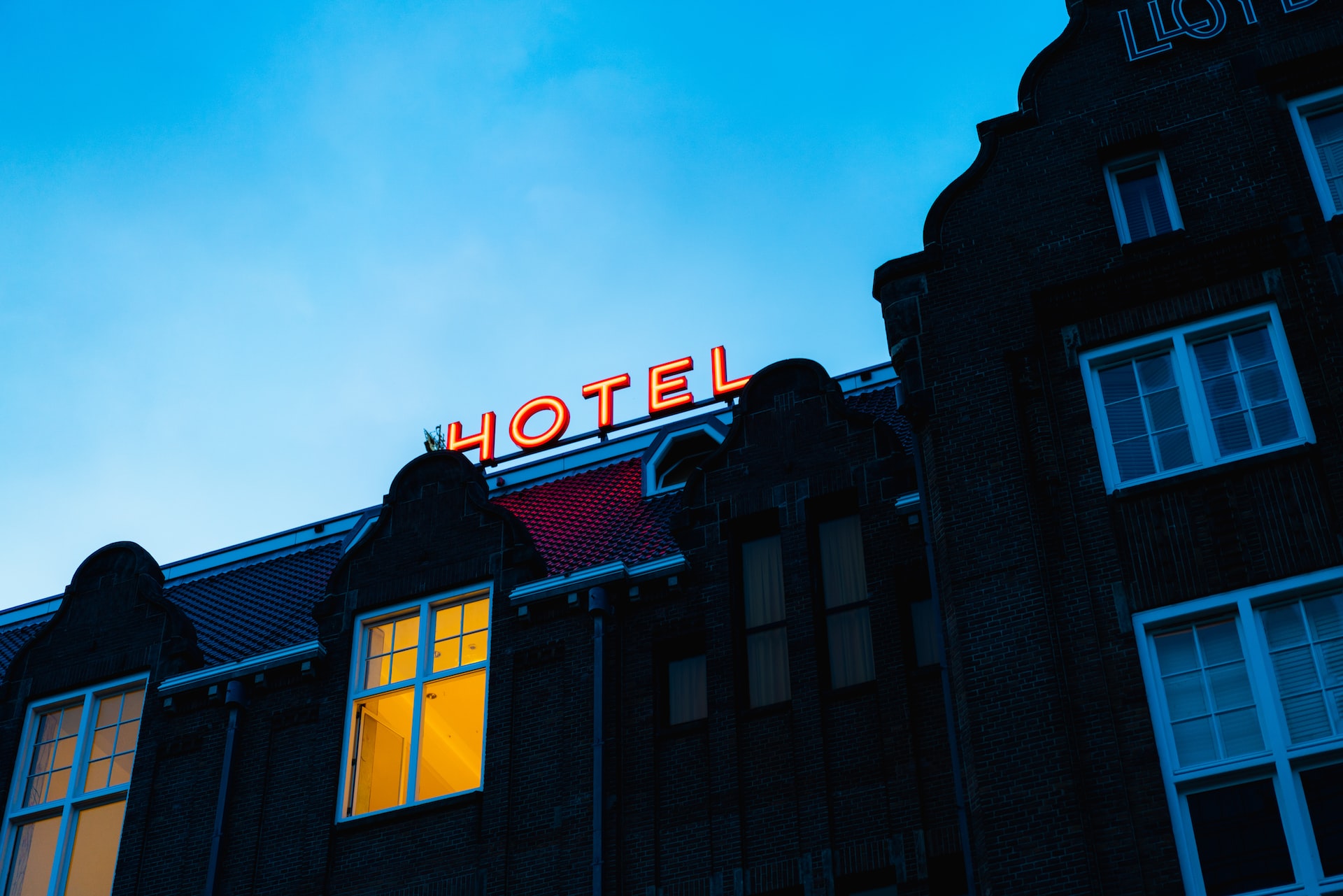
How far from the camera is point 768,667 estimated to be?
1989cm

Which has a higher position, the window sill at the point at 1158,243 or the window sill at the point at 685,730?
the window sill at the point at 1158,243

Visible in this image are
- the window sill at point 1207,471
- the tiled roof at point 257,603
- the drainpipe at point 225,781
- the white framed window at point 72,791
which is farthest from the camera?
the tiled roof at point 257,603

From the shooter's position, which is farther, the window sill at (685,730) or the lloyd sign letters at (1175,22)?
the lloyd sign letters at (1175,22)

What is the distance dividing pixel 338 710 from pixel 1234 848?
41.0 ft

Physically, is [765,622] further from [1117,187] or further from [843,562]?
[1117,187]

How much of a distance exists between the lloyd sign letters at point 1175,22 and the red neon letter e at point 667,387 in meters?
12.9

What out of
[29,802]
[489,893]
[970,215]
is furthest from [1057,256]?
[29,802]

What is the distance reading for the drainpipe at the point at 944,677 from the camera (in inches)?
631

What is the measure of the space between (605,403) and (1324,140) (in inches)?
642

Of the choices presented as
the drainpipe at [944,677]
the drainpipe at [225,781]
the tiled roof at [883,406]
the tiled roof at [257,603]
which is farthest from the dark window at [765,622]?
the drainpipe at [225,781]

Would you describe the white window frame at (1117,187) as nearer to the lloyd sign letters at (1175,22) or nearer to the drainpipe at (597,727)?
the lloyd sign letters at (1175,22)

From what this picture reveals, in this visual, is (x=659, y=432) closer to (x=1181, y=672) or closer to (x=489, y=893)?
(x=489, y=893)

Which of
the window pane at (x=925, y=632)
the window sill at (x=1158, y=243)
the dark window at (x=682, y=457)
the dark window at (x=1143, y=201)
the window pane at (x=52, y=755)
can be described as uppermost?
the dark window at (x=682, y=457)

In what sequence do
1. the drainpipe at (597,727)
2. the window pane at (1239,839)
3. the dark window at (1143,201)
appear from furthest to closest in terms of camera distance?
the dark window at (1143,201) → the drainpipe at (597,727) → the window pane at (1239,839)
